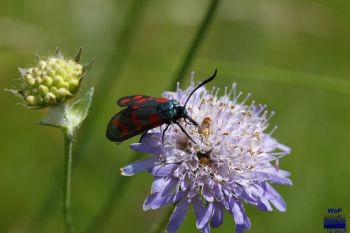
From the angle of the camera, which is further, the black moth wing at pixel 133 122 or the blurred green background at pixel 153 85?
the blurred green background at pixel 153 85

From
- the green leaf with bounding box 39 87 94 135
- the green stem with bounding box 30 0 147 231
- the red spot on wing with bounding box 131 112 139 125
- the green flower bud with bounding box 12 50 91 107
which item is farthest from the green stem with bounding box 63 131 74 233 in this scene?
the green stem with bounding box 30 0 147 231

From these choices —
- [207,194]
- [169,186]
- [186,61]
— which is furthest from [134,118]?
[186,61]

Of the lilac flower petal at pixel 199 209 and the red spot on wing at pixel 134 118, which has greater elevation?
the red spot on wing at pixel 134 118

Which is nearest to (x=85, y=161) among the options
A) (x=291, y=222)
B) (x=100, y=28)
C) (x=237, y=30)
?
(x=100, y=28)

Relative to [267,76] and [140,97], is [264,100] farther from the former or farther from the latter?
[140,97]

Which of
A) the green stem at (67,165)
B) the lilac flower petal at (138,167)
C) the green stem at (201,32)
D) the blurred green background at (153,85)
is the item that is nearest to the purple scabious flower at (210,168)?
the lilac flower petal at (138,167)

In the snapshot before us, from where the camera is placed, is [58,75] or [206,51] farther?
[206,51]

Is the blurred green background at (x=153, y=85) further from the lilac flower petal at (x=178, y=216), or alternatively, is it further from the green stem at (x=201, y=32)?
the lilac flower petal at (x=178, y=216)
